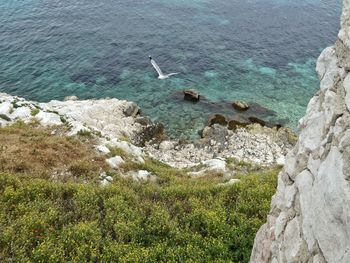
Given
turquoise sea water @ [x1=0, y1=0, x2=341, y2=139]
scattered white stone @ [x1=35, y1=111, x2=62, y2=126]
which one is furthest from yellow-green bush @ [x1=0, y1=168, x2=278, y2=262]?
turquoise sea water @ [x1=0, y1=0, x2=341, y2=139]

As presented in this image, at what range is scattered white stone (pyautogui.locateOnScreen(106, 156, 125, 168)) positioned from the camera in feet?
72.3

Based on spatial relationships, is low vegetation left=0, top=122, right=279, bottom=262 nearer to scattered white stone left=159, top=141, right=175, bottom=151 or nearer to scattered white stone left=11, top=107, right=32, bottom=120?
scattered white stone left=11, top=107, right=32, bottom=120

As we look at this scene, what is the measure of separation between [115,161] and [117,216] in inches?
284

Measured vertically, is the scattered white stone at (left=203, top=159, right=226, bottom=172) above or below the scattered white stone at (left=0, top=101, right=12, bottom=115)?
below

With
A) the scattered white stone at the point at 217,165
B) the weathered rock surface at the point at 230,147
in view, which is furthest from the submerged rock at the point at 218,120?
the scattered white stone at the point at 217,165

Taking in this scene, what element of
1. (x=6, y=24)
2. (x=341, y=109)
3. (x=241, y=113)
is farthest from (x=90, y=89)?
(x=341, y=109)

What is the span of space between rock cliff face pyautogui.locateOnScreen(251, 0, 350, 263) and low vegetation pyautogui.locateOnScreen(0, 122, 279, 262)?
431cm

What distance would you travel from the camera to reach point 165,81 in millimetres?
49781

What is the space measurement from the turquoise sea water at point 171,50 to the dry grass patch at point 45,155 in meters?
18.2

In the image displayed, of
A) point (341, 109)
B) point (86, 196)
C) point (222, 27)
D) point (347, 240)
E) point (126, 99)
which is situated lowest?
point (126, 99)

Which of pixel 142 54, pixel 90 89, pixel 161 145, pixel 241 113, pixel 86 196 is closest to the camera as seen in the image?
pixel 86 196

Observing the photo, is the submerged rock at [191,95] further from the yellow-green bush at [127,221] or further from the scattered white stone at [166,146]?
the yellow-green bush at [127,221]

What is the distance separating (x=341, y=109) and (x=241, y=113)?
36953 millimetres

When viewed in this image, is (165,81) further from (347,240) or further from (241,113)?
(347,240)
